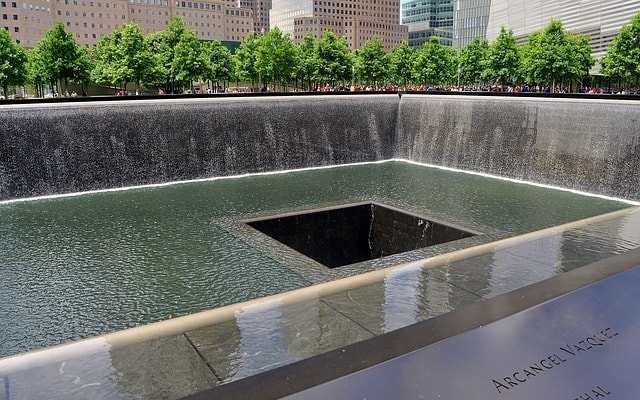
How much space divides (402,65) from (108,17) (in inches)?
2195

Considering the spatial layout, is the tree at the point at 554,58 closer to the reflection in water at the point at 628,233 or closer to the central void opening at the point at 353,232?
the central void opening at the point at 353,232

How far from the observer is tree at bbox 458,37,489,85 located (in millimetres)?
41281

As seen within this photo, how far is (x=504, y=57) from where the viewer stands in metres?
37.8

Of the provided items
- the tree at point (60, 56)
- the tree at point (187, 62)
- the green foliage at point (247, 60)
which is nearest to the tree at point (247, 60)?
the green foliage at point (247, 60)

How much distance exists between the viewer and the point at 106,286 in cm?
682

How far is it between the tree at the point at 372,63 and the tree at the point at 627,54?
1684 cm

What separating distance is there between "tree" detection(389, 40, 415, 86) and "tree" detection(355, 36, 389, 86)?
45.2 inches

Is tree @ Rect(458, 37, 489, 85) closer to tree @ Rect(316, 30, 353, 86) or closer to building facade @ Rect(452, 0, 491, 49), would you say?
tree @ Rect(316, 30, 353, 86)

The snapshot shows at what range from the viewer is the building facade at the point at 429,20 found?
10288 cm

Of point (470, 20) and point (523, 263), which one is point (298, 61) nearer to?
point (523, 263)

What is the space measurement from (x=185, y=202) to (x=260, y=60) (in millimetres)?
28699

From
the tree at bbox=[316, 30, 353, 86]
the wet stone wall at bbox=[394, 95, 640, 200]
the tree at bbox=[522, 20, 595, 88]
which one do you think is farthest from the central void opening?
the tree at bbox=[316, 30, 353, 86]

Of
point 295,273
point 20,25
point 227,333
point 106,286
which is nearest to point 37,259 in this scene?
point 106,286

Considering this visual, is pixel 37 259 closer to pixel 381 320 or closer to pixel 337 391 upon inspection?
pixel 381 320
